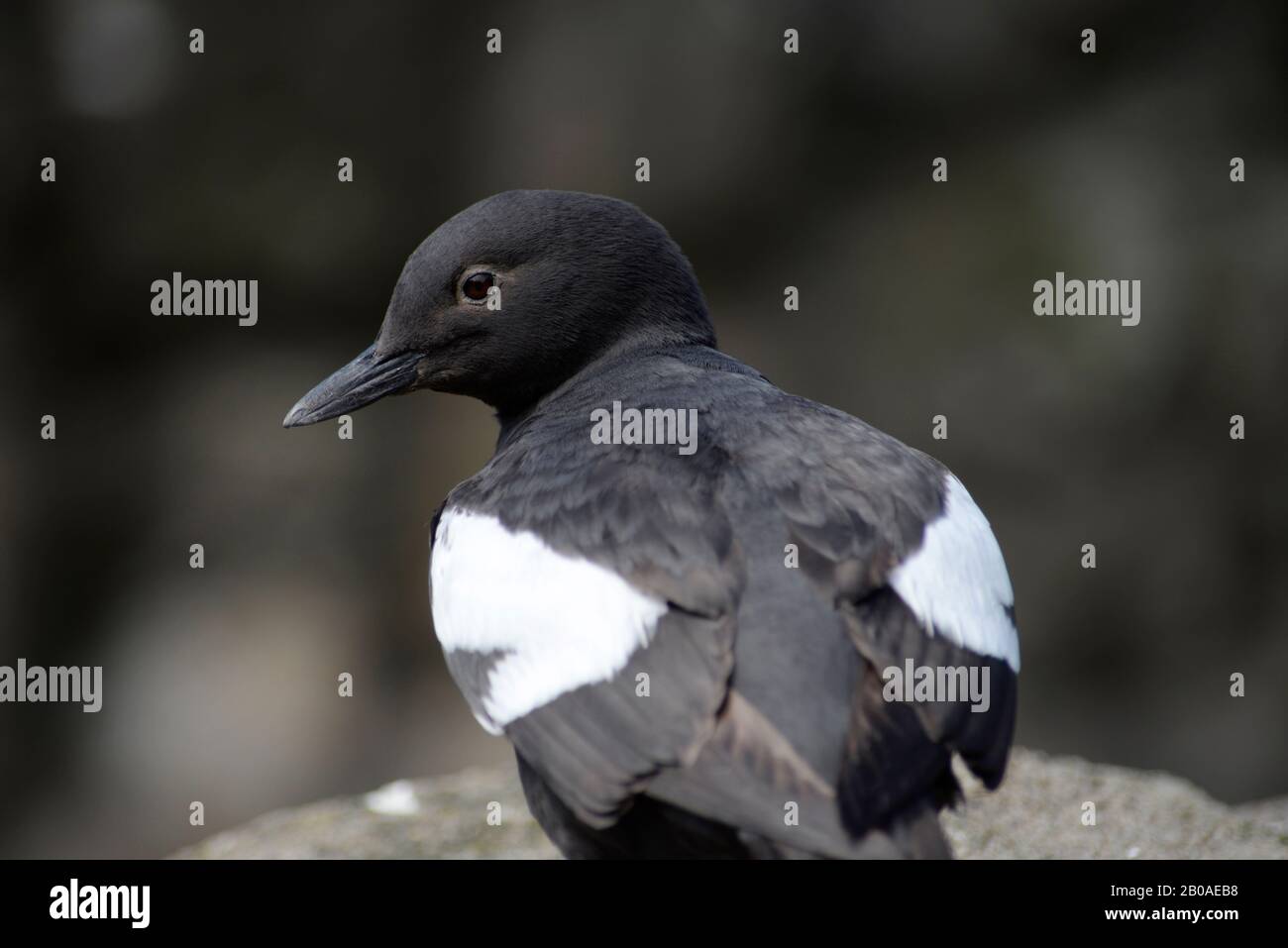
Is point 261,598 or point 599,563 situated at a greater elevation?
point 599,563

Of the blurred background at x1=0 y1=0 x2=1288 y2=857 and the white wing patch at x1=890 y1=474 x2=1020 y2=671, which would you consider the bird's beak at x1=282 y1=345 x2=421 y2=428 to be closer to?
the white wing patch at x1=890 y1=474 x2=1020 y2=671

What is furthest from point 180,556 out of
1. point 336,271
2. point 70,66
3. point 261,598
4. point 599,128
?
point 599,128

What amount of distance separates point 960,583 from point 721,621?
2.23 ft

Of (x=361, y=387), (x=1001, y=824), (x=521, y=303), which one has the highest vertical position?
(x=521, y=303)

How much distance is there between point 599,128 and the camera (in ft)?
24.7

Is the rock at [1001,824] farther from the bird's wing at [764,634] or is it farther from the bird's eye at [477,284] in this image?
the bird's eye at [477,284]

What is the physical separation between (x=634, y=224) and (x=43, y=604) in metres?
5.00

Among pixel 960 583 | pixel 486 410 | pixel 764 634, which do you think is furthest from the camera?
pixel 486 410

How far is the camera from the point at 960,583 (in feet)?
10.8

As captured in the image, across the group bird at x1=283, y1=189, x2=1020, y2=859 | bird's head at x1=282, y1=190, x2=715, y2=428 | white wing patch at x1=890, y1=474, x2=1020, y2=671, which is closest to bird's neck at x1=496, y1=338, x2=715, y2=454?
bird's head at x1=282, y1=190, x2=715, y2=428

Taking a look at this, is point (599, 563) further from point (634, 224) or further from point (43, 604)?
point (43, 604)

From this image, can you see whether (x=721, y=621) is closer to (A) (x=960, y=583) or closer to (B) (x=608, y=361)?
(A) (x=960, y=583)

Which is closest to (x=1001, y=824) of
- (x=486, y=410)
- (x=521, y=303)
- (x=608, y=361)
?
(x=608, y=361)

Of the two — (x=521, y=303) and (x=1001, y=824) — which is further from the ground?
(x=521, y=303)
